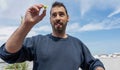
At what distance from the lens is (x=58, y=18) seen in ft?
10.5

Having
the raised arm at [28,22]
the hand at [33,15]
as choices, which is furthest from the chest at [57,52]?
the hand at [33,15]

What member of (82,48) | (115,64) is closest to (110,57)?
(115,64)

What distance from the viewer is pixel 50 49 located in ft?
10.5

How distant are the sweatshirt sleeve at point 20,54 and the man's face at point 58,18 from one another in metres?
0.31

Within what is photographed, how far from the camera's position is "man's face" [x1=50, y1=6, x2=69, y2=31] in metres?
3.21

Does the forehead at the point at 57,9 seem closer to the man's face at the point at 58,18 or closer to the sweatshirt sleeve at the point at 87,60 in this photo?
the man's face at the point at 58,18

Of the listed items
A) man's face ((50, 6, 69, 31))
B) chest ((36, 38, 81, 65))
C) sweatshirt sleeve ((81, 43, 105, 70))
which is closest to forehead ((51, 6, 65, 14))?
man's face ((50, 6, 69, 31))

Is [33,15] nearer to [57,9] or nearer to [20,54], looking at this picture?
[20,54]

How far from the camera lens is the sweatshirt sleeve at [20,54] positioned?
2.78 metres

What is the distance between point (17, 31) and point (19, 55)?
1.53ft

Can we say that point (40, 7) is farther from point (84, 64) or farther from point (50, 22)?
point (84, 64)

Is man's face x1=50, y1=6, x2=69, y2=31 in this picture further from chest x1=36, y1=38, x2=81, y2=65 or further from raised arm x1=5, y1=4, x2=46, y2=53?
raised arm x1=5, y1=4, x2=46, y2=53

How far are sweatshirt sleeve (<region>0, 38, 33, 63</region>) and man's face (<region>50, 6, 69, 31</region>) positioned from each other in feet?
1.00

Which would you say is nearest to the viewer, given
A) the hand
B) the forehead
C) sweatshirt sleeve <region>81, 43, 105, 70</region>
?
the hand
